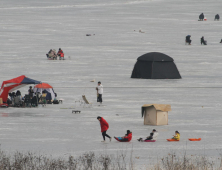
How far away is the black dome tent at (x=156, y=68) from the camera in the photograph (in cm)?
4350

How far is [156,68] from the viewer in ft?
143

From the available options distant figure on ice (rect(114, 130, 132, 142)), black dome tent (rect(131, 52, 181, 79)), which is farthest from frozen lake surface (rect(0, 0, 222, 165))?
black dome tent (rect(131, 52, 181, 79))

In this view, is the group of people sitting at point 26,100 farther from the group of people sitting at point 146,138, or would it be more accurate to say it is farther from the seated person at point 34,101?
the group of people sitting at point 146,138

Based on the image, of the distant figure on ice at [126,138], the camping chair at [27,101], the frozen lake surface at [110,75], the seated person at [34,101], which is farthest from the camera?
the seated person at [34,101]

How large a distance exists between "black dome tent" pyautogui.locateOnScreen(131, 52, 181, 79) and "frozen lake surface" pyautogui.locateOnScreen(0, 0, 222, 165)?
1.22 metres

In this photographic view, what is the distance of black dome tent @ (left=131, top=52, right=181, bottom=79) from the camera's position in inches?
1713

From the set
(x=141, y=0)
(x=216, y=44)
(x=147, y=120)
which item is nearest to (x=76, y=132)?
(x=147, y=120)

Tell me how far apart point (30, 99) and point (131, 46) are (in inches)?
1549

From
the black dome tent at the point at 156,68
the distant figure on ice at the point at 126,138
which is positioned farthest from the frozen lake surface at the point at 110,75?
the black dome tent at the point at 156,68

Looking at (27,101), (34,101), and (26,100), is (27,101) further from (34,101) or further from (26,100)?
(34,101)

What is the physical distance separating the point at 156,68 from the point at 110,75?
13.1ft

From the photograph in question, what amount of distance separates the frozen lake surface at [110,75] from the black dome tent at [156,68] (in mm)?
1217

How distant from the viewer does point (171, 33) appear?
269 feet

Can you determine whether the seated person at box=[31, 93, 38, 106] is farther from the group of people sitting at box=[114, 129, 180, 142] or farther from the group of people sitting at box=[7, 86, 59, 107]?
the group of people sitting at box=[114, 129, 180, 142]
